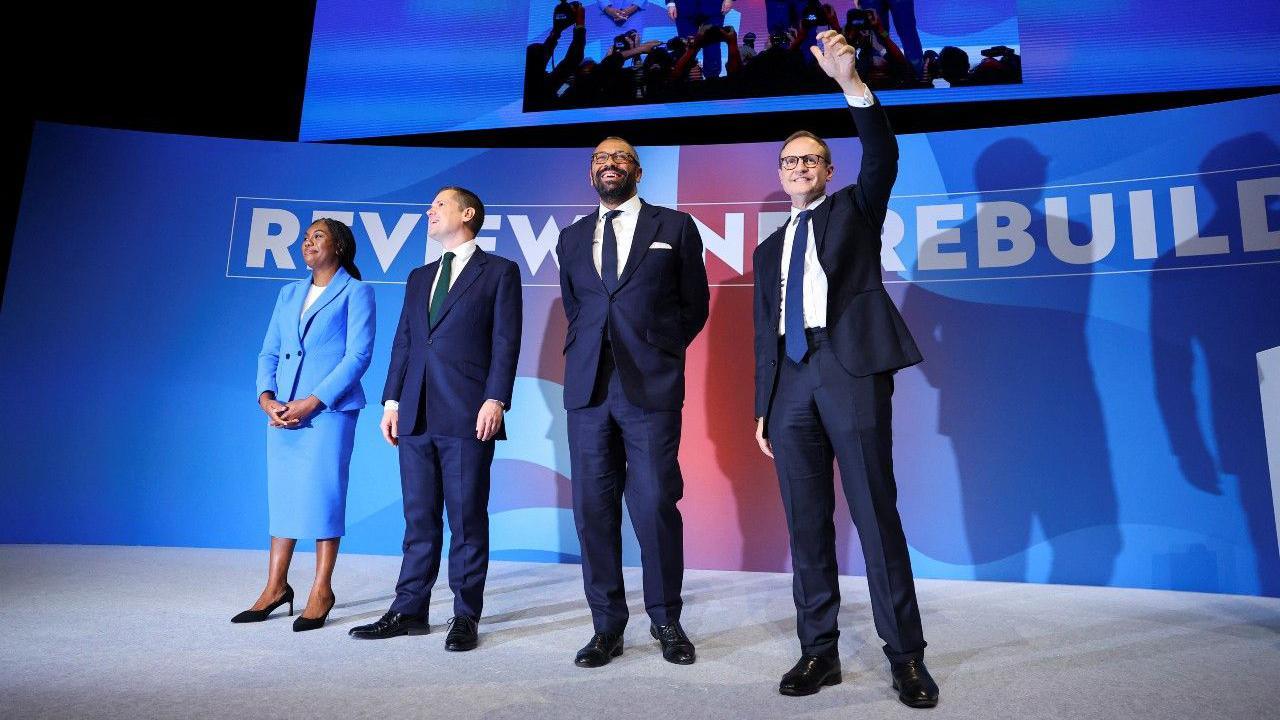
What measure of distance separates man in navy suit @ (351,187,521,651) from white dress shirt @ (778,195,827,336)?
0.97 metres

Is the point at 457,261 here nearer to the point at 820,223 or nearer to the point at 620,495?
the point at 620,495

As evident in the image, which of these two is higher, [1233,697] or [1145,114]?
[1145,114]

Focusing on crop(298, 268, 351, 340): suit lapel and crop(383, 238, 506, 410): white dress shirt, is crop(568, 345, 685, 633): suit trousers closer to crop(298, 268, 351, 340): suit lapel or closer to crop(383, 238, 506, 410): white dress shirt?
crop(383, 238, 506, 410): white dress shirt

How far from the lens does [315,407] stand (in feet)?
9.14

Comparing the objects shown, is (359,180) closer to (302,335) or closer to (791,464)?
(302,335)

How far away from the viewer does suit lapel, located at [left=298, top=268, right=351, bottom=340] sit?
2902mm

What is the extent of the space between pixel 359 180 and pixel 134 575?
2454mm

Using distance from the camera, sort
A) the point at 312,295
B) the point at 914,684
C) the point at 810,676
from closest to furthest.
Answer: the point at 914,684
the point at 810,676
the point at 312,295

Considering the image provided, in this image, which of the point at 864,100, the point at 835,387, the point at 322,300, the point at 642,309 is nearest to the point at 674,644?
the point at 835,387

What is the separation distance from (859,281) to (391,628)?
186 cm

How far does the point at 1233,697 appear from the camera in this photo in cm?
189

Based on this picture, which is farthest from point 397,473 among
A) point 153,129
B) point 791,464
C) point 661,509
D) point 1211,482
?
point 1211,482

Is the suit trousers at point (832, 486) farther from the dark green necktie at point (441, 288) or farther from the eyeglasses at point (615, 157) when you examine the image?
the dark green necktie at point (441, 288)

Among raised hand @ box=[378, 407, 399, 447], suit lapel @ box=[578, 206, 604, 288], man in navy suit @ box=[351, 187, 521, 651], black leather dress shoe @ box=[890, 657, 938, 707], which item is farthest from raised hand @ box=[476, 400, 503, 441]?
black leather dress shoe @ box=[890, 657, 938, 707]
